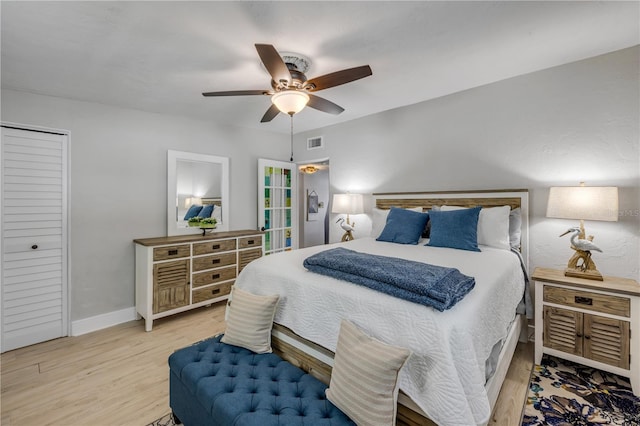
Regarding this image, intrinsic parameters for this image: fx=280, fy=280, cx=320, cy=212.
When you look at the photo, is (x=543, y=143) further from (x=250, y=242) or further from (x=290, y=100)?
(x=250, y=242)

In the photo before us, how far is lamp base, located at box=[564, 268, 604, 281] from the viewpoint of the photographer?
2.13 metres

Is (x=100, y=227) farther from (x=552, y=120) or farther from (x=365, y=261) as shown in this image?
(x=552, y=120)

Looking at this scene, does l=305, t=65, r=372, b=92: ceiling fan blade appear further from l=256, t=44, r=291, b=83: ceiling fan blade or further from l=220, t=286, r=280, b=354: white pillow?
l=220, t=286, r=280, b=354: white pillow

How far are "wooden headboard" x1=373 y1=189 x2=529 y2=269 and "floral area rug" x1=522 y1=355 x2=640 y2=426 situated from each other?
0.91 m

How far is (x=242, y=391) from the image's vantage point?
4.38ft

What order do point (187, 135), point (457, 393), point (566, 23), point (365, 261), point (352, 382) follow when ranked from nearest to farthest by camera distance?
point (457, 393), point (352, 382), point (365, 261), point (566, 23), point (187, 135)

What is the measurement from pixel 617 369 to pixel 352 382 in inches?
83.2

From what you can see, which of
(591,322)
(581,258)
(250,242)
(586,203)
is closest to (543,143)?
(586,203)

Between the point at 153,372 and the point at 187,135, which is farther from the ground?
the point at 187,135

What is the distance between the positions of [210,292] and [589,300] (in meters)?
3.61

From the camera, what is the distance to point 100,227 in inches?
121

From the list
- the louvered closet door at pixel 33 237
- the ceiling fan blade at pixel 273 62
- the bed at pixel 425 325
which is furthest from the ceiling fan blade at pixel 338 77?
the louvered closet door at pixel 33 237

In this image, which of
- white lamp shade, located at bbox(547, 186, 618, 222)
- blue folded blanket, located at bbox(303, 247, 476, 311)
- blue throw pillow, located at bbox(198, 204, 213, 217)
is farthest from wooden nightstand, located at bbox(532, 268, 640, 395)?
blue throw pillow, located at bbox(198, 204, 213, 217)

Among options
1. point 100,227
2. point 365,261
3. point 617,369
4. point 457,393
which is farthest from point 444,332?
point 100,227
